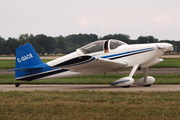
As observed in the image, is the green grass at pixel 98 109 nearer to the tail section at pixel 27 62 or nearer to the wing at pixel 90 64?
the wing at pixel 90 64

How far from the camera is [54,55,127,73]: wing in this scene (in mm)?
11828

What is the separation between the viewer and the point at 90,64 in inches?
483

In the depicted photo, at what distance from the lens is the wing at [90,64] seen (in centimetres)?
1183

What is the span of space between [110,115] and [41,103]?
250 centimetres

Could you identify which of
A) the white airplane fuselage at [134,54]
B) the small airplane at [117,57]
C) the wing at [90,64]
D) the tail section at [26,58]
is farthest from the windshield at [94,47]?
the tail section at [26,58]

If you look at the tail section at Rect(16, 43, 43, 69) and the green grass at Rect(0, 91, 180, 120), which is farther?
the tail section at Rect(16, 43, 43, 69)

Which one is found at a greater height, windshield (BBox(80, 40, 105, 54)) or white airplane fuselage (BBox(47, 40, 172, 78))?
windshield (BBox(80, 40, 105, 54))

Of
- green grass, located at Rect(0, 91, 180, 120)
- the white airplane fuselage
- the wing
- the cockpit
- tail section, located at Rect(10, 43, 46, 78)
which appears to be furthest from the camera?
tail section, located at Rect(10, 43, 46, 78)

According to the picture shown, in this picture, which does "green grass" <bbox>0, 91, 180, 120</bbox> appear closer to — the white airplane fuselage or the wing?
the wing

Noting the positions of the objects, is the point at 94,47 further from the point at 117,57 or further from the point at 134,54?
the point at 134,54

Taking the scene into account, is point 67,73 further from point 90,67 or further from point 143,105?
point 143,105

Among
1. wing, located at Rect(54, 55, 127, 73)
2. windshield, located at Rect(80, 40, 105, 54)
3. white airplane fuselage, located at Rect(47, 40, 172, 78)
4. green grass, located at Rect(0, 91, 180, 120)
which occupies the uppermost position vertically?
windshield, located at Rect(80, 40, 105, 54)

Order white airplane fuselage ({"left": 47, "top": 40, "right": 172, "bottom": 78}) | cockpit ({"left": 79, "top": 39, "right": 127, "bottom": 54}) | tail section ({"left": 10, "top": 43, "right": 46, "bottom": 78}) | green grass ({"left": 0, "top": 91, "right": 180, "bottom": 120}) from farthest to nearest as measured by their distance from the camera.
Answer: tail section ({"left": 10, "top": 43, "right": 46, "bottom": 78}) < cockpit ({"left": 79, "top": 39, "right": 127, "bottom": 54}) < white airplane fuselage ({"left": 47, "top": 40, "right": 172, "bottom": 78}) < green grass ({"left": 0, "top": 91, "right": 180, "bottom": 120})

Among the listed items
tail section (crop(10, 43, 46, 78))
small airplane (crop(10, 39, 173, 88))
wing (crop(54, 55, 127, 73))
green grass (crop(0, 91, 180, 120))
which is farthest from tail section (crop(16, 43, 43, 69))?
A: green grass (crop(0, 91, 180, 120))
